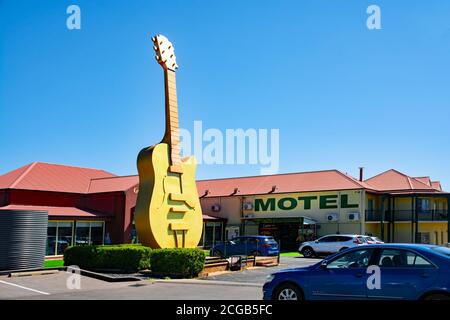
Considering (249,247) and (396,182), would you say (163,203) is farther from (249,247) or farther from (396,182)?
(396,182)

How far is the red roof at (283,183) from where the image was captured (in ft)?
132

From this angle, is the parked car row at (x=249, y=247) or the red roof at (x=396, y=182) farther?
the red roof at (x=396, y=182)

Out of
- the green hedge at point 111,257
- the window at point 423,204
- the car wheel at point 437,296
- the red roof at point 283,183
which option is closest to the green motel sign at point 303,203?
the red roof at point 283,183

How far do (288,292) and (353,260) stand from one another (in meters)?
1.48

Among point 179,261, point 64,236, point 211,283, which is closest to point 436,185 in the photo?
point 64,236

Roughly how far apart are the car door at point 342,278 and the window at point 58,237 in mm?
24958

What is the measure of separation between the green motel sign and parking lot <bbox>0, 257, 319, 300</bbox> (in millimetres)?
21933

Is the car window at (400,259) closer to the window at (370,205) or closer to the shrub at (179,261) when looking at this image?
the shrub at (179,261)

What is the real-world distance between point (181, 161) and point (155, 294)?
9.90m

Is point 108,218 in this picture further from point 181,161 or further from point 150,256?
point 150,256

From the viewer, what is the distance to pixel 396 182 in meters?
43.3

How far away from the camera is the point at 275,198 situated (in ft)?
139

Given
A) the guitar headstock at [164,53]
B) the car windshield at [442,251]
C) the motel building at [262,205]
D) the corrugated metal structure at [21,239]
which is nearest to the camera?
the car windshield at [442,251]

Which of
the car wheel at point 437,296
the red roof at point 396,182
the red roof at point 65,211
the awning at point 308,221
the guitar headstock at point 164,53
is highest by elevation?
the guitar headstock at point 164,53
